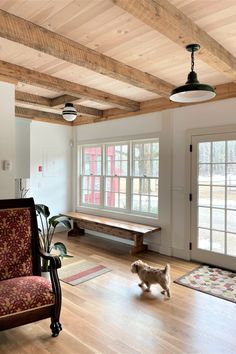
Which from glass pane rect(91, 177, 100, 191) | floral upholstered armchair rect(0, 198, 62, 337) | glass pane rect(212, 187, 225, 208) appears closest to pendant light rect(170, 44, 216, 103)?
floral upholstered armchair rect(0, 198, 62, 337)

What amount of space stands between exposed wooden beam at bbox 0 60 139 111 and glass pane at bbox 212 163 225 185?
6.13 ft

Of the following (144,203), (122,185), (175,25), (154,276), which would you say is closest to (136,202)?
(144,203)

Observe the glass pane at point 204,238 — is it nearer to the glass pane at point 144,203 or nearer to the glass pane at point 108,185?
the glass pane at point 144,203

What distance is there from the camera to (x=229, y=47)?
268cm

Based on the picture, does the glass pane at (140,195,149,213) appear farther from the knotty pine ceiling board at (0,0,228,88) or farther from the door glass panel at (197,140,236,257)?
the knotty pine ceiling board at (0,0,228,88)

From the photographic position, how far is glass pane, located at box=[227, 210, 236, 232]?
3766 millimetres

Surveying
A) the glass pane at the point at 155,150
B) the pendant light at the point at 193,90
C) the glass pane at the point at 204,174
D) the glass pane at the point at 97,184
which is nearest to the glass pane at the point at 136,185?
the glass pane at the point at 155,150

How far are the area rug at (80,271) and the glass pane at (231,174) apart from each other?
217cm

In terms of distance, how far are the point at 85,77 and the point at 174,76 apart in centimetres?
119

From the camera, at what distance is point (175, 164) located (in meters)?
4.39

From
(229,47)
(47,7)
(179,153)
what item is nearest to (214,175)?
(179,153)

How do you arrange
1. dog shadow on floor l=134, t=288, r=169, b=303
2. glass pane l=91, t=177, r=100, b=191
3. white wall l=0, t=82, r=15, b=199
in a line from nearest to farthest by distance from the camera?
1. dog shadow on floor l=134, t=288, r=169, b=303
2. white wall l=0, t=82, r=15, b=199
3. glass pane l=91, t=177, r=100, b=191

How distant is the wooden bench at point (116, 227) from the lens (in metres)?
4.51

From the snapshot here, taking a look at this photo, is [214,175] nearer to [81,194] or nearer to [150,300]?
[150,300]
